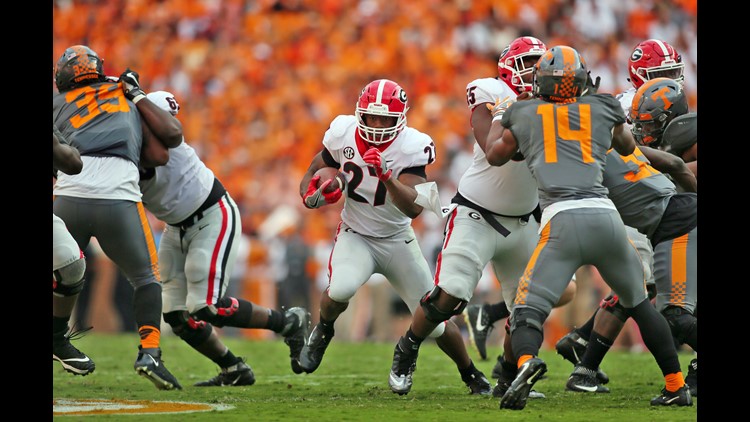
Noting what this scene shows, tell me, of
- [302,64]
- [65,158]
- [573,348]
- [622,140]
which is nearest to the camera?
[622,140]

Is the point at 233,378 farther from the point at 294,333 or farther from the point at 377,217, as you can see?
the point at 377,217

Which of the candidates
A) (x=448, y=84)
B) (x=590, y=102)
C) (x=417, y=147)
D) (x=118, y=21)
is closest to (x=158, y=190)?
(x=417, y=147)

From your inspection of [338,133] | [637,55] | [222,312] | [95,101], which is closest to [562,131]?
[338,133]

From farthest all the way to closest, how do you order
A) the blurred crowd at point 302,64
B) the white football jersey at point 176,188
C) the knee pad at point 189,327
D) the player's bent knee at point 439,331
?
the blurred crowd at point 302,64, the knee pad at point 189,327, the white football jersey at point 176,188, the player's bent knee at point 439,331

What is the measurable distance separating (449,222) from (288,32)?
28.4 ft

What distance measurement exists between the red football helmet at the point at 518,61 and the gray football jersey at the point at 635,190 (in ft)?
1.96

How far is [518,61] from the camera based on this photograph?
5562 mm

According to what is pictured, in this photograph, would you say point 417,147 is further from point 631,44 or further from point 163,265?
point 631,44

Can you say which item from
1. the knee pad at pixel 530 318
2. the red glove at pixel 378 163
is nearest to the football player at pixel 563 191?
the knee pad at pixel 530 318

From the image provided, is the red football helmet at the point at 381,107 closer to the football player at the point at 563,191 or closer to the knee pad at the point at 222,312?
the football player at the point at 563,191

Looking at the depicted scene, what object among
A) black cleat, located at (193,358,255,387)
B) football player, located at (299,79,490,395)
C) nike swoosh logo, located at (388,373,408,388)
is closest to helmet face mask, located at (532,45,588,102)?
football player, located at (299,79,490,395)

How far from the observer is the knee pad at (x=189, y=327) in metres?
6.23

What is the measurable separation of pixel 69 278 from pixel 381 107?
1838mm
